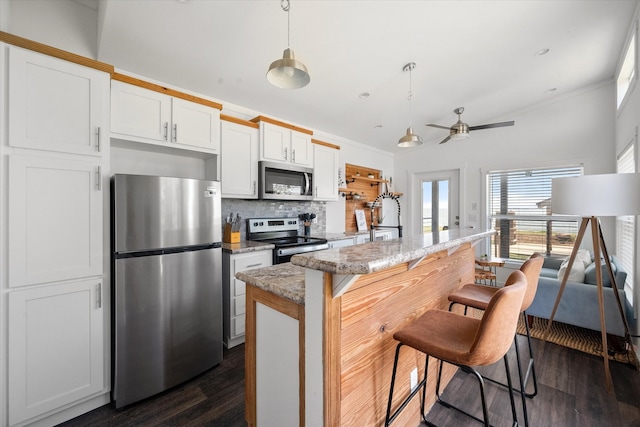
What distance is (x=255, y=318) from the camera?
1370mm

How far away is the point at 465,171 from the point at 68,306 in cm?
544

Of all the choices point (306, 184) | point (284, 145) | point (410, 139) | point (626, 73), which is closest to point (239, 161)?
point (284, 145)

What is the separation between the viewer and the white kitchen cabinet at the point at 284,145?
3.11m

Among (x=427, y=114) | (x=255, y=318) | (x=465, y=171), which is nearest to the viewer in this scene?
(x=255, y=318)

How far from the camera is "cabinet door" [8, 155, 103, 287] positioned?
5.02 ft

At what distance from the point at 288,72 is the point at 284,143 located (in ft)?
5.65

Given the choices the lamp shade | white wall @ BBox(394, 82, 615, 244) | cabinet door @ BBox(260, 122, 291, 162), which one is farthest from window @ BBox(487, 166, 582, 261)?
cabinet door @ BBox(260, 122, 291, 162)

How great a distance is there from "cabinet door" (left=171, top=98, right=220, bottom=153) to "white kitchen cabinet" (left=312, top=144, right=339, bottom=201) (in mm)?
1438

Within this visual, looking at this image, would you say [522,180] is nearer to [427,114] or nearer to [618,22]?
[427,114]

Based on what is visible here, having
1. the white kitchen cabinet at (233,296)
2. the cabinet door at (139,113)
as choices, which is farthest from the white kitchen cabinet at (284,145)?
the white kitchen cabinet at (233,296)

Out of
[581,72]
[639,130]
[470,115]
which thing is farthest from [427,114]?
[639,130]

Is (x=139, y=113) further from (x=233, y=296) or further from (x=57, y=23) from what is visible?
(x=233, y=296)

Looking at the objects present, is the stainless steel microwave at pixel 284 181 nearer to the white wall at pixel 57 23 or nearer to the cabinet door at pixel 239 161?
the cabinet door at pixel 239 161

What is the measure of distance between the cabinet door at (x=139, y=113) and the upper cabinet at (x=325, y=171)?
1884mm
